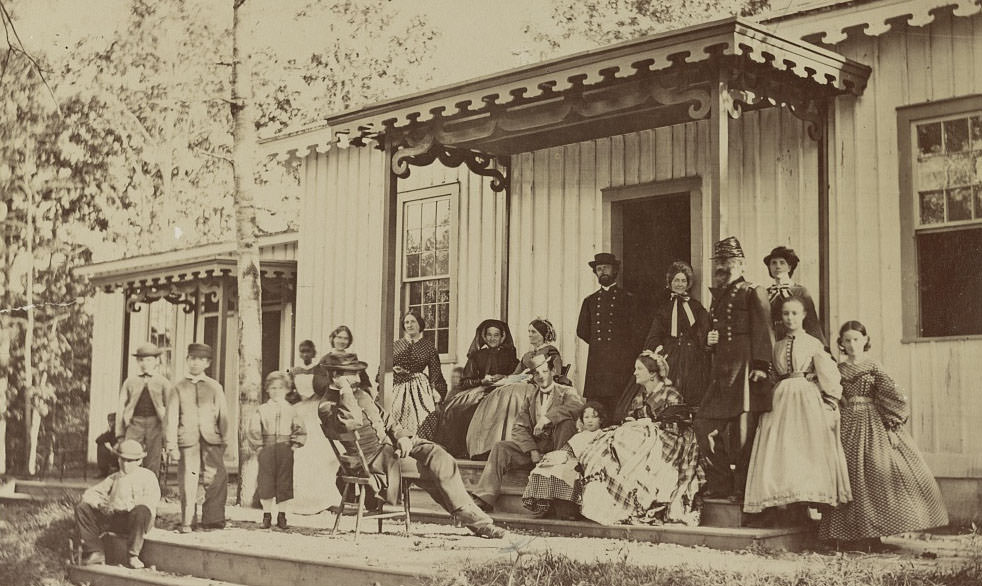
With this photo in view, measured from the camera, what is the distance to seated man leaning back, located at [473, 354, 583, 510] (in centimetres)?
841

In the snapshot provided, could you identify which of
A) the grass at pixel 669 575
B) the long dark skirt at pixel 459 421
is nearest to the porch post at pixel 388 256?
the long dark skirt at pixel 459 421

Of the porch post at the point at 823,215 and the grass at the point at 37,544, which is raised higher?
the porch post at the point at 823,215

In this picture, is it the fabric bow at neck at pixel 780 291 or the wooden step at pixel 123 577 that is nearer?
the wooden step at pixel 123 577

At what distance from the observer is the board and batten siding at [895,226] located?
7816 millimetres

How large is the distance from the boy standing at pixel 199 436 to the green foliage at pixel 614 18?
14.5 ft

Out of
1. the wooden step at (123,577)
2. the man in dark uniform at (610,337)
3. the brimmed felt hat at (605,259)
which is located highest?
the brimmed felt hat at (605,259)

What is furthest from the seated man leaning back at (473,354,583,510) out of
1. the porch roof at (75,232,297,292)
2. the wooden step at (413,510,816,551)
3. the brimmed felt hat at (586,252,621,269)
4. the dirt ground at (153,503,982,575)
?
the porch roof at (75,232,297,292)

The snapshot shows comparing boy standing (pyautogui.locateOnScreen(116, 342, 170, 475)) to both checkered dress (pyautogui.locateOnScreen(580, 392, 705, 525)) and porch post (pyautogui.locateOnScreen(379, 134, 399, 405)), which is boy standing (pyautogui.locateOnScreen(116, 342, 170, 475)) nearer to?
porch post (pyautogui.locateOnScreen(379, 134, 399, 405))

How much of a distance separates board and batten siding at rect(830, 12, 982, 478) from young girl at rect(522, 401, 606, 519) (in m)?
2.34

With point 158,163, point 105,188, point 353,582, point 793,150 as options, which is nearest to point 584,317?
point 793,150

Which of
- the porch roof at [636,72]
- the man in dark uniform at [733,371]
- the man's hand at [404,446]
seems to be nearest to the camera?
the man in dark uniform at [733,371]

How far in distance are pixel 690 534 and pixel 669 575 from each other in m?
1.46

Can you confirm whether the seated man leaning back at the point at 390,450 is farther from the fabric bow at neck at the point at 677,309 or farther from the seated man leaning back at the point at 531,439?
A: the fabric bow at neck at the point at 677,309

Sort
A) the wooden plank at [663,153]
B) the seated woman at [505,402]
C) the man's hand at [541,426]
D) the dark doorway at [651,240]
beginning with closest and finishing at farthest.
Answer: the man's hand at [541,426]
the seated woman at [505,402]
the wooden plank at [663,153]
the dark doorway at [651,240]
